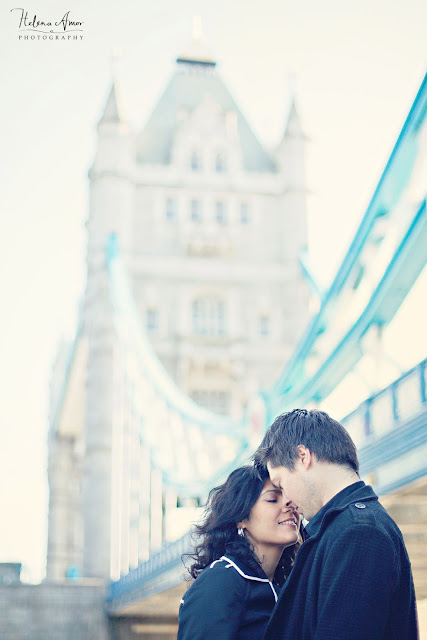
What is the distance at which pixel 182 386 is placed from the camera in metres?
29.9

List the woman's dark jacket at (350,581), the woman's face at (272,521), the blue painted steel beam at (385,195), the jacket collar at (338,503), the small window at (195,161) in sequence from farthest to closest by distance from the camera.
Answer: the small window at (195,161)
the blue painted steel beam at (385,195)
the woman's face at (272,521)
the jacket collar at (338,503)
the woman's dark jacket at (350,581)

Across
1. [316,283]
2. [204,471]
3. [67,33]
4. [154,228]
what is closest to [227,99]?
[154,228]

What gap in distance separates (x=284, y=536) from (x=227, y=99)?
36194 mm

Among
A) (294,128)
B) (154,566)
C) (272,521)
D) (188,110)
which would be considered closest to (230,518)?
(272,521)

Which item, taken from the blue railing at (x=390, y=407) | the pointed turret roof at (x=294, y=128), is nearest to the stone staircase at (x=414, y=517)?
the blue railing at (x=390, y=407)

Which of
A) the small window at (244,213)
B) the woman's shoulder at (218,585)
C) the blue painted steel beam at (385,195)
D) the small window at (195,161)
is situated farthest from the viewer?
the small window at (195,161)

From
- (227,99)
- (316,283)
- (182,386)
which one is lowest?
(182,386)

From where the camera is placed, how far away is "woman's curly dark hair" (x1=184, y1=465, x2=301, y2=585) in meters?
2.83

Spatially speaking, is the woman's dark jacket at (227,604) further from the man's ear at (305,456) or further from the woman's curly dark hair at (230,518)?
the man's ear at (305,456)

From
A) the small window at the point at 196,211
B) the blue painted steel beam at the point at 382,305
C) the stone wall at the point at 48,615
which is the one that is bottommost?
the stone wall at the point at 48,615

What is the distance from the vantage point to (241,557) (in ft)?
8.86

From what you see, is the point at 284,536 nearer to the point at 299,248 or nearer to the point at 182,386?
the point at 182,386

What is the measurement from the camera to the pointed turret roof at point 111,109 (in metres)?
33.3

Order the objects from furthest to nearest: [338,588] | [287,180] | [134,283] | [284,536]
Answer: [287,180] < [134,283] < [284,536] < [338,588]
